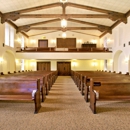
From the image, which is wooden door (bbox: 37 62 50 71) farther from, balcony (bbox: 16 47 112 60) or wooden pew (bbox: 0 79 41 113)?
wooden pew (bbox: 0 79 41 113)

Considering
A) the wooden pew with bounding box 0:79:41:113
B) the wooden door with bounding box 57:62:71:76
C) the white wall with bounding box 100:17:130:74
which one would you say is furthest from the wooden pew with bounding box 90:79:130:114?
the wooden door with bounding box 57:62:71:76

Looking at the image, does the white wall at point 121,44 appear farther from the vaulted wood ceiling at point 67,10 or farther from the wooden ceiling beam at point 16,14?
the wooden ceiling beam at point 16,14

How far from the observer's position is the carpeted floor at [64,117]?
127 inches

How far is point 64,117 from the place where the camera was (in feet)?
12.4

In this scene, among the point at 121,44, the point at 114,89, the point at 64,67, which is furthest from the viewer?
the point at 64,67

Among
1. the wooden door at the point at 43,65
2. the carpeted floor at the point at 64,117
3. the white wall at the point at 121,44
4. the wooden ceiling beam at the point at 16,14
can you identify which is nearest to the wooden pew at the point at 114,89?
the carpeted floor at the point at 64,117

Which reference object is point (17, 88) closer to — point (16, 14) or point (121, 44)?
point (16, 14)

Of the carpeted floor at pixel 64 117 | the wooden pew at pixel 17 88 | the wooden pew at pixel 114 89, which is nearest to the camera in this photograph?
the carpeted floor at pixel 64 117

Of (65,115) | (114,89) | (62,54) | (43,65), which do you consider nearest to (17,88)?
(65,115)

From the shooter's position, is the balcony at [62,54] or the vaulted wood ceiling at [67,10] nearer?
the vaulted wood ceiling at [67,10]

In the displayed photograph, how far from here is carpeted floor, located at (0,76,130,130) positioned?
3.23m

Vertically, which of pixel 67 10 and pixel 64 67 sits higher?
pixel 67 10

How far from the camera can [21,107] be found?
462cm

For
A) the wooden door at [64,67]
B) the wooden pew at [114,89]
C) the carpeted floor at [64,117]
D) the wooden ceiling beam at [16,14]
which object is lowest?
the carpeted floor at [64,117]
